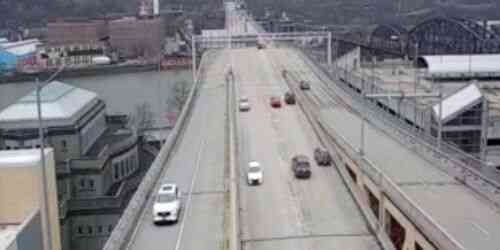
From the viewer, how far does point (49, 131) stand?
59.0 feet

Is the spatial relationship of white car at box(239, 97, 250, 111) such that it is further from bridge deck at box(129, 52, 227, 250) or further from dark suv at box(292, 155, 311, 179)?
dark suv at box(292, 155, 311, 179)

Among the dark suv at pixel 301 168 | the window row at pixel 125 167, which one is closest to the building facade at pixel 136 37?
the window row at pixel 125 167

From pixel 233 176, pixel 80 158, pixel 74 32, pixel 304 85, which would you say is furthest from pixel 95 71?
pixel 233 176

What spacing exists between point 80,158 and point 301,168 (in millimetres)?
8296

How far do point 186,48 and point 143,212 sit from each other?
4847 centimetres

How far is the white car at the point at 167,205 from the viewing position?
8.91 metres

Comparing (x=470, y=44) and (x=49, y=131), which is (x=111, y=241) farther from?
(x=470, y=44)

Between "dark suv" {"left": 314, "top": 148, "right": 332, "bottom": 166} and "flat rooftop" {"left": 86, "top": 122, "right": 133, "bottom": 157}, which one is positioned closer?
"dark suv" {"left": 314, "top": 148, "right": 332, "bottom": 166}

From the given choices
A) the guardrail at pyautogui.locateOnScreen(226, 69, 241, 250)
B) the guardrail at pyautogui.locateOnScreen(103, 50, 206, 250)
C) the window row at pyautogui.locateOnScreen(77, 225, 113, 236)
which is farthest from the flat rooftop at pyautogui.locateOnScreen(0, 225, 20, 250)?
the window row at pyautogui.locateOnScreen(77, 225, 113, 236)

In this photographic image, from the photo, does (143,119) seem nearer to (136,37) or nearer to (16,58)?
(16,58)

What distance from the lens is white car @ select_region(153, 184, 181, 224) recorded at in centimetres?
891

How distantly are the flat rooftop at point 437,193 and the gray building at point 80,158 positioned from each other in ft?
18.9

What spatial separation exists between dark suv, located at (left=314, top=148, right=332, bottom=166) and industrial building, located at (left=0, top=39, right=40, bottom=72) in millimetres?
42969

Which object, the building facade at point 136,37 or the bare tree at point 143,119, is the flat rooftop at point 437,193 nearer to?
the bare tree at point 143,119
